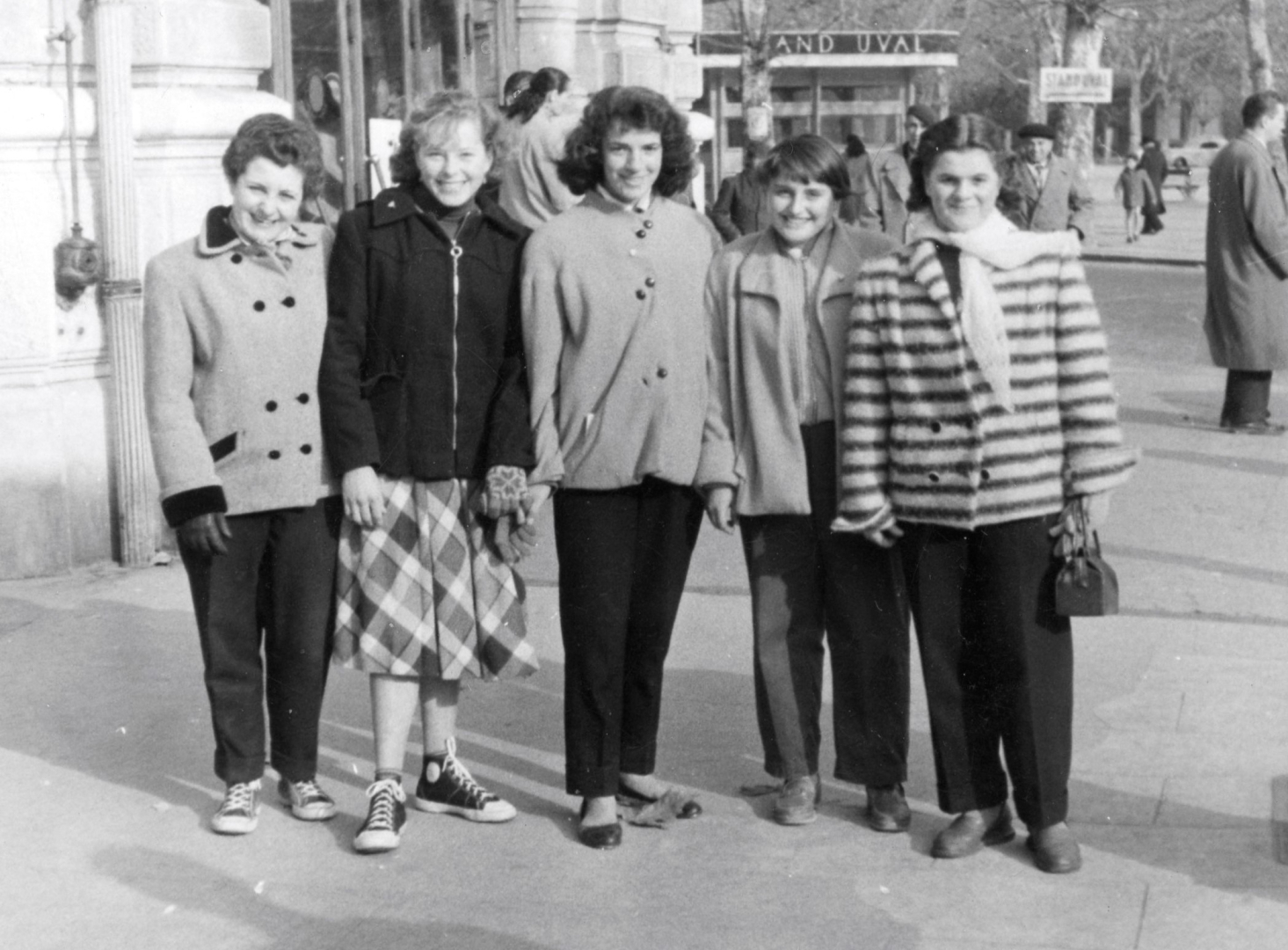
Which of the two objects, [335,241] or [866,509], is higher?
[335,241]

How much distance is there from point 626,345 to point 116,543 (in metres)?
3.91

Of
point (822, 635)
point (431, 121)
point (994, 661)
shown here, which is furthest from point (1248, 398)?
point (431, 121)

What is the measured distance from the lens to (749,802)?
546 cm

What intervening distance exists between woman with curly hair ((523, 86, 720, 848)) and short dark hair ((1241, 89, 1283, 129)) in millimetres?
6891

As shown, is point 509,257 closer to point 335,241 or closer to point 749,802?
point 335,241

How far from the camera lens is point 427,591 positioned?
518 cm

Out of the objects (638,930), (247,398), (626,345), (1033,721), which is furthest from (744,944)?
(247,398)

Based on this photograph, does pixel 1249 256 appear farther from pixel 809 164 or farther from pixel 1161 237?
pixel 1161 237

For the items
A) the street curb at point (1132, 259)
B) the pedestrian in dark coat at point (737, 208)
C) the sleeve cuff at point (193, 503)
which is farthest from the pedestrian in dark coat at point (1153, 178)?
the sleeve cuff at point (193, 503)

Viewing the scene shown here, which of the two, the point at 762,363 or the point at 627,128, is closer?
the point at 627,128

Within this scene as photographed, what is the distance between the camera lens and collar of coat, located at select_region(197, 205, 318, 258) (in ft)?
16.9

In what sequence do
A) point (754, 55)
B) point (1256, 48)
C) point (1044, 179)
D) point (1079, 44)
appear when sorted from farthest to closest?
point (1256, 48) → point (1079, 44) → point (754, 55) → point (1044, 179)

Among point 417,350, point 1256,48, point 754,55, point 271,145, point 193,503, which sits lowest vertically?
point 193,503

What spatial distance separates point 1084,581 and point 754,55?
26.7 meters
